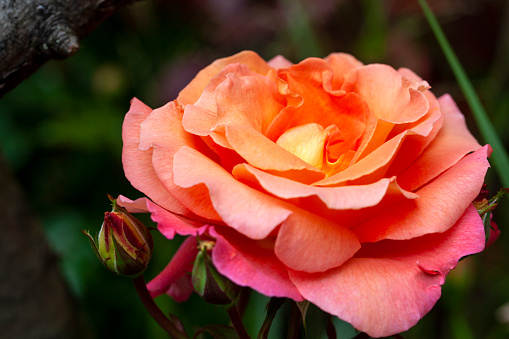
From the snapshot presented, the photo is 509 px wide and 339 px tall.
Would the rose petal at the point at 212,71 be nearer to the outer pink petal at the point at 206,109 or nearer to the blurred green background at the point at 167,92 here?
the outer pink petal at the point at 206,109

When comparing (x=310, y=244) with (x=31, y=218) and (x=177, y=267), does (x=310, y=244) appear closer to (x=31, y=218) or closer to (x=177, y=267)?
(x=177, y=267)

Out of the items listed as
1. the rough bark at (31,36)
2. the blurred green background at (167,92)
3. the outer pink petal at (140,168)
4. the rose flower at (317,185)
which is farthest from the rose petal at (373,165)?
the blurred green background at (167,92)

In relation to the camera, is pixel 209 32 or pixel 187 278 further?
pixel 209 32

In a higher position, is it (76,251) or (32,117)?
(32,117)

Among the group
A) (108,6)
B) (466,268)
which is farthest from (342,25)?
(108,6)

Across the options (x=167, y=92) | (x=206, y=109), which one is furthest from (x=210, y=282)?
(x=167, y=92)

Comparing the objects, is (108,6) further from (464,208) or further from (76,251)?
(76,251)
